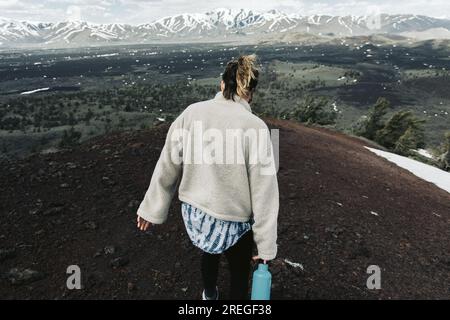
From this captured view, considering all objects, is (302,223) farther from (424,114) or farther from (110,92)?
(110,92)

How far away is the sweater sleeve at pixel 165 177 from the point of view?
3270 mm

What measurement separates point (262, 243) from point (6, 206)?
5091 mm

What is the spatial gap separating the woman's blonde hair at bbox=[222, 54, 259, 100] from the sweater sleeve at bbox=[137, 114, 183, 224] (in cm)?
48

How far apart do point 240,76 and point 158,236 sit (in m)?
3.33

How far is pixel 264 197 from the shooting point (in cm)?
302

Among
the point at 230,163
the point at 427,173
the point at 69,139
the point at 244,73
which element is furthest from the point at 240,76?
the point at 69,139

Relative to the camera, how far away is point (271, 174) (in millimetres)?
3012

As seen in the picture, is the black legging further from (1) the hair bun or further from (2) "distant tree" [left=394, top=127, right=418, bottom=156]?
(2) "distant tree" [left=394, top=127, right=418, bottom=156]

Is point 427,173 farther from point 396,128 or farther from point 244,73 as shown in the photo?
point 244,73

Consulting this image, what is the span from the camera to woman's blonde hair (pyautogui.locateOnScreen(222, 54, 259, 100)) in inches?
120

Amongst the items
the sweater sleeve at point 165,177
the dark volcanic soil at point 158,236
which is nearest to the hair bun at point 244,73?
the sweater sleeve at point 165,177

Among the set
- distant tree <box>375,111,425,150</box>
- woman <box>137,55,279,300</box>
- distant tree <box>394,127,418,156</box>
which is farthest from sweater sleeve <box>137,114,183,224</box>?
distant tree <box>375,111,425,150</box>
